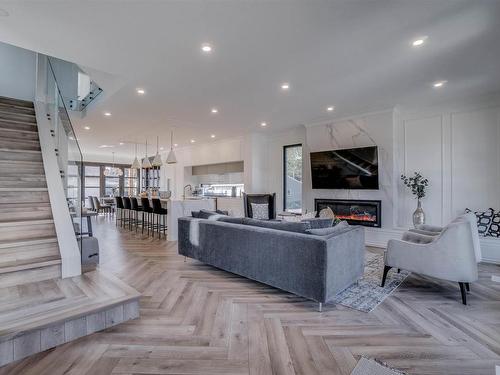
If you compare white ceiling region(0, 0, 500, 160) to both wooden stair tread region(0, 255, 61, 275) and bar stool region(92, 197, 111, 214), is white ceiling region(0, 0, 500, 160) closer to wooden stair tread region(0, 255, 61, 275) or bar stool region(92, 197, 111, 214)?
wooden stair tread region(0, 255, 61, 275)

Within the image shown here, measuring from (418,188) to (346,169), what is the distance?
1.39m

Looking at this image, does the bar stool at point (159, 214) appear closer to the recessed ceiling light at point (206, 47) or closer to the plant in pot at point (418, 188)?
the recessed ceiling light at point (206, 47)

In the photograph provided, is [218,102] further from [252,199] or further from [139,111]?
[252,199]

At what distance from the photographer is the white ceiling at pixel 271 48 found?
2.37 metres

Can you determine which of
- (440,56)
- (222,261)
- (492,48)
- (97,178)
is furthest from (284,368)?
(97,178)

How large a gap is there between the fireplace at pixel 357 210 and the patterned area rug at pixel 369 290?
1545 mm

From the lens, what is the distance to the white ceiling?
237 cm

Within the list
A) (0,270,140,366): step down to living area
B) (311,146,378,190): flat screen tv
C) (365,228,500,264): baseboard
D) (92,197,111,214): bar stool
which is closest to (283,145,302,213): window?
(311,146,378,190): flat screen tv

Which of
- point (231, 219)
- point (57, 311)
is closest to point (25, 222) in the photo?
point (57, 311)

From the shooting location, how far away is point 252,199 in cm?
643

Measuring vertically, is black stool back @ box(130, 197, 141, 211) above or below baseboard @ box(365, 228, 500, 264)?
above

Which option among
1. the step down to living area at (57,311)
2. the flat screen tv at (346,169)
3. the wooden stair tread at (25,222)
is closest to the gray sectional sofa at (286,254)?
the step down to living area at (57,311)

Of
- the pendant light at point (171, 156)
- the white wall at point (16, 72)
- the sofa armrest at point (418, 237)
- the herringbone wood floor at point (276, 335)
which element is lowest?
the herringbone wood floor at point (276, 335)

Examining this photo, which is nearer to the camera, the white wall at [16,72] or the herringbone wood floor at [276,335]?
the herringbone wood floor at [276,335]
